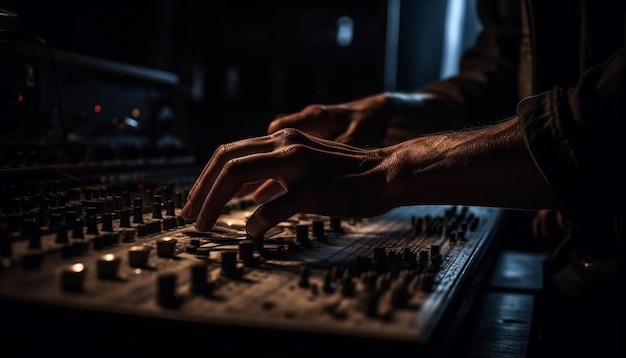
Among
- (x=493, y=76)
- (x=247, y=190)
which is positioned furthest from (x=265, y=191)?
(x=493, y=76)

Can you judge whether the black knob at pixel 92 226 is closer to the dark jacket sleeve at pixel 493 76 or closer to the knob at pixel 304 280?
the knob at pixel 304 280

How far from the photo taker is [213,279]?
2.24 ft

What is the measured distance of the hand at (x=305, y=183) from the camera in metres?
0.92

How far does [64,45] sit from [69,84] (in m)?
0.44

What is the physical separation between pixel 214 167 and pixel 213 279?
354 mm

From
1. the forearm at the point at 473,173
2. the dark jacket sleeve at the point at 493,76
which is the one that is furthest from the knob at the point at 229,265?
the dark jacket sleeve at the point at 493,76

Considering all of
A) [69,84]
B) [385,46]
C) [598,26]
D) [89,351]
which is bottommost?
[89,351]

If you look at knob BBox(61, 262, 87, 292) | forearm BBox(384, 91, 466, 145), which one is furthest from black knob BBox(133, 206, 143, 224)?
forearm BBox(384, 91, 466, 145)

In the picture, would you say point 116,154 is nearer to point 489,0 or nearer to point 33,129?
point 33,129

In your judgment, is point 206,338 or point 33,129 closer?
point 206,338

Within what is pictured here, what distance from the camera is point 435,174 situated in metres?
0.93

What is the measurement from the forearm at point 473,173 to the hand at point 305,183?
30mm

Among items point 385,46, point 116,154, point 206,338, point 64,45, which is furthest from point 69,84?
point 385,46

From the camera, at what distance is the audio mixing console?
0.56m
